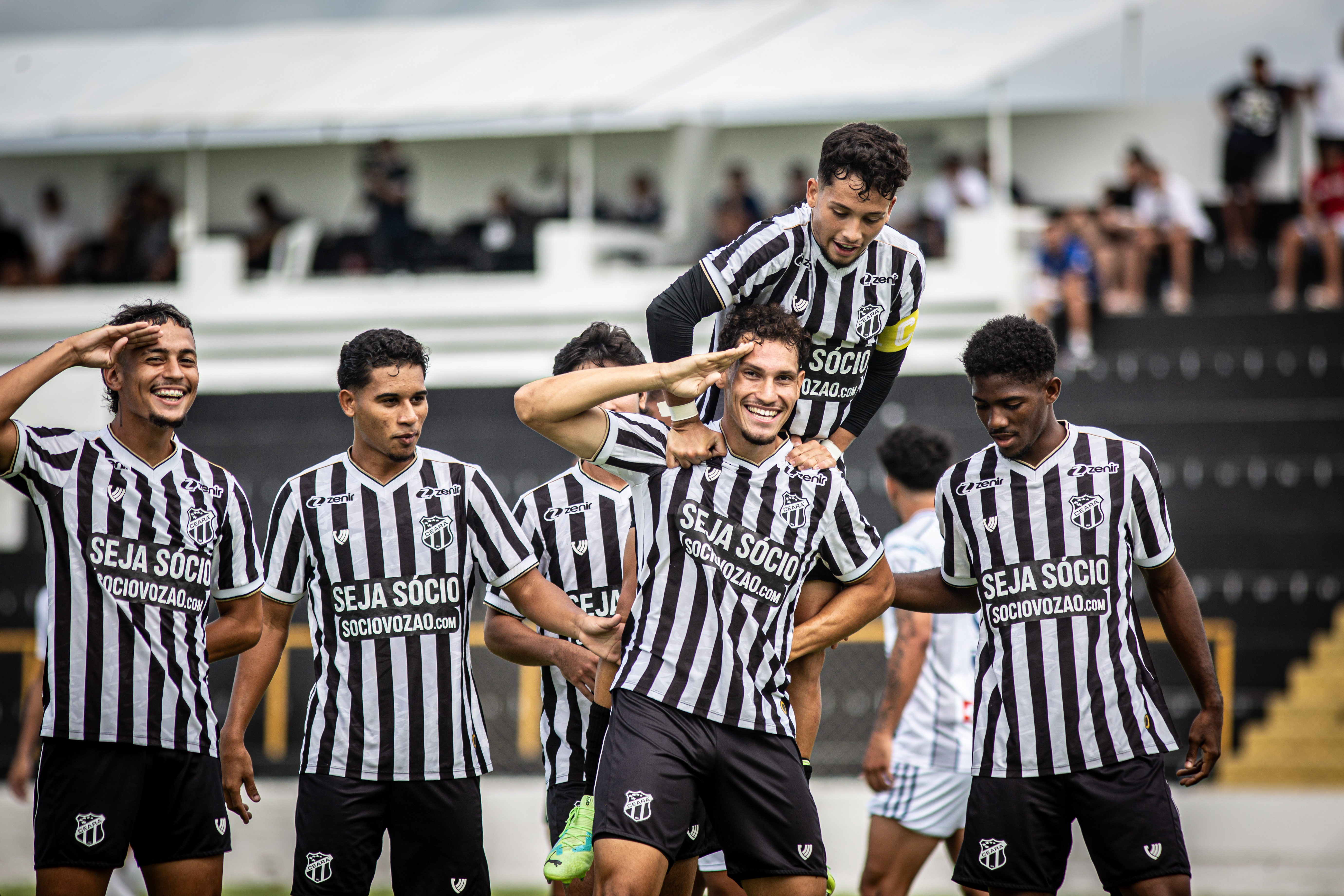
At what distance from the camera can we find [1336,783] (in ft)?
33.5

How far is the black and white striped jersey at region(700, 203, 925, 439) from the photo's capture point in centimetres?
483

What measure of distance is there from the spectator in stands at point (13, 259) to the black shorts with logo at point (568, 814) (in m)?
16.7

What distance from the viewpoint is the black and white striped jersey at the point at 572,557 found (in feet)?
17.8

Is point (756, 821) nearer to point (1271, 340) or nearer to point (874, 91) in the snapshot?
point (1271, 340)

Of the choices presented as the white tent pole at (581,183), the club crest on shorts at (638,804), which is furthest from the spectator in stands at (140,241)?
the club crest on shorts at (638,804)

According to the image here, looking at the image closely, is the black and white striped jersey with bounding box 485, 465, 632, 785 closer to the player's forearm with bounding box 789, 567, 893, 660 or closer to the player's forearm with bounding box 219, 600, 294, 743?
the player's forearm with bounding box 219, 600, 294, 743

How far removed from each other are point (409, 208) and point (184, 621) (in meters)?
15.9

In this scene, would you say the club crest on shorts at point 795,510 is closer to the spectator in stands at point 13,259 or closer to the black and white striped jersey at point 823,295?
the black and white striped jersey at point 823,295

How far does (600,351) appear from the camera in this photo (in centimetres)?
564

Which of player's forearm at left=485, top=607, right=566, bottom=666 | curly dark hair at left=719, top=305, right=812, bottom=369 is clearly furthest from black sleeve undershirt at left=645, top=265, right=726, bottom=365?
player's forearm at left=485, top=607, right=566, bottom=666

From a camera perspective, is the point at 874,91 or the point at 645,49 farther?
the point at 645,49

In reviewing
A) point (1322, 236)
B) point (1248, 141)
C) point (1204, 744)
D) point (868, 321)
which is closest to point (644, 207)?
point (1248, 141)

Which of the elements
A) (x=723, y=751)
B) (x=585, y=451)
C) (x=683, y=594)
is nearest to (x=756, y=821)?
(x=723, y=751)

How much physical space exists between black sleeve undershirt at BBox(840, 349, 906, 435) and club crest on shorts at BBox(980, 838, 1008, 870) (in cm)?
143
